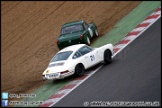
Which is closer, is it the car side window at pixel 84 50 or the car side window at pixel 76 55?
the car side window at pixel 76 55

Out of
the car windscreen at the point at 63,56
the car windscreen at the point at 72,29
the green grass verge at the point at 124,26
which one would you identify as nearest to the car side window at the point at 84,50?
the car windscreen at the point at 63,56

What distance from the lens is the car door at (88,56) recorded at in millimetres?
18297

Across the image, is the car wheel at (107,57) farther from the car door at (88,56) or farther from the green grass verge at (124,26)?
the green grass verge at (124,26)

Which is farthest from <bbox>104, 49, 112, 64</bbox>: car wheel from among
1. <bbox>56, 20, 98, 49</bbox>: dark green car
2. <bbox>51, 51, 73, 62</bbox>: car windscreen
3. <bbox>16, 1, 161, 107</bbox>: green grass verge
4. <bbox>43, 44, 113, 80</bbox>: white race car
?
<bbox>56, 20, 98, 49</bbox>: dark green car

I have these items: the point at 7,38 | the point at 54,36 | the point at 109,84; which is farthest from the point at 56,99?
the point at 7,38

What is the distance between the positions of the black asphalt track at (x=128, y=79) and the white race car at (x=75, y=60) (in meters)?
0.52

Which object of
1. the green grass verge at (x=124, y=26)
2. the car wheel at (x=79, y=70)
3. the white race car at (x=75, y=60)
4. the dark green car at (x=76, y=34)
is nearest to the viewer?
the white race car at (x=75, y=60)

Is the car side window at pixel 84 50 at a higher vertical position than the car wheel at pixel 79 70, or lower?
higher

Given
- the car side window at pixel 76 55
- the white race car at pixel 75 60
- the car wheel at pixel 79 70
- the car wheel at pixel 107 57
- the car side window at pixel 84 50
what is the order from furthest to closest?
the car wheel at pixel 107 57
the car side window at pixel 84 50
the car side window at pixel 76 55
the car wheel at pixel 79 70
the white race car at pixel 75 60

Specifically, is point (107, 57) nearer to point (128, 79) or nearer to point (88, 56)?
point (88, 56)

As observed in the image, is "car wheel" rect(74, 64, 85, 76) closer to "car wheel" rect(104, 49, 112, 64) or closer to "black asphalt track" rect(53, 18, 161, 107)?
"black asphalt track" rect(53, 18, 161, 107)

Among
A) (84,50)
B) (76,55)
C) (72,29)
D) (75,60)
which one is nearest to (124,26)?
(72,29)

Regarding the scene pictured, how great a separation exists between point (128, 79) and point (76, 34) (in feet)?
21.1

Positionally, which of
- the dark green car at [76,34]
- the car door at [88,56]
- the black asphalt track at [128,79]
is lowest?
the black asphalt track at [128,79]
